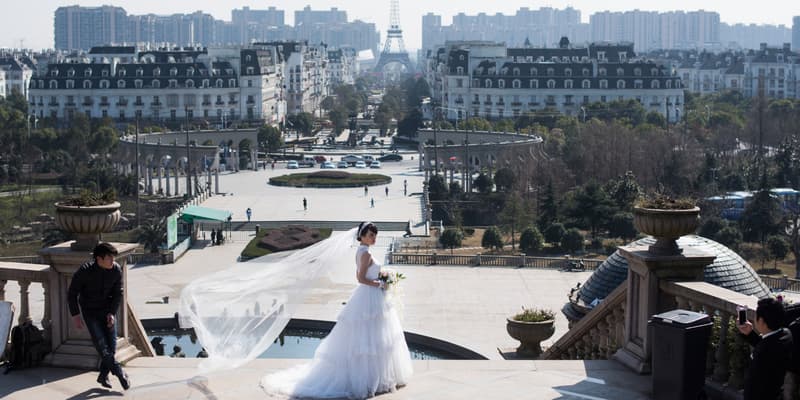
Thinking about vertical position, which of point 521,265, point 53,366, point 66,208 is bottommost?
point 521,265

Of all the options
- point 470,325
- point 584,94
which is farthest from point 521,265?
point 584,94

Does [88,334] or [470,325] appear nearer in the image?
[88,334]

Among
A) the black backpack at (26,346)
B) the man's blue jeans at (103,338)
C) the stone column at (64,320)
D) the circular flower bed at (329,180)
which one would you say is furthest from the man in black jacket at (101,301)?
the circular flower bed at (329,180)

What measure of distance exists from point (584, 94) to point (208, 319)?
106 metres

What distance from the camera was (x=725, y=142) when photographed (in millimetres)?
82062

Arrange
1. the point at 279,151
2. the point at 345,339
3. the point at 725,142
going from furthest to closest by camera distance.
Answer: the point at 279,151 < the point at 725,142 < the point at 345,339

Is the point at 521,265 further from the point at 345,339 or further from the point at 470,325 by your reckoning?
the point at 345,339

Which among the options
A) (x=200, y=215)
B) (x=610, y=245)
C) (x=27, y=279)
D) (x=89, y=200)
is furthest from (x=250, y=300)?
(x=200, y=215)

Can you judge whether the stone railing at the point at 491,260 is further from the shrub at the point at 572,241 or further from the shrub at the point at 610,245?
the shrub at the point at 610,245

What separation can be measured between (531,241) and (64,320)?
3574cm

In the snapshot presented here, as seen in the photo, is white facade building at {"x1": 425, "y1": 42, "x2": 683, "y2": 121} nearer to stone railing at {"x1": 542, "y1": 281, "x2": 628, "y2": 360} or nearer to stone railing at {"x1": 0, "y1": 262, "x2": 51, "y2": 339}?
stone railing at {"x1": 542, "y1": 281, "x2": 628, "y2": 360}

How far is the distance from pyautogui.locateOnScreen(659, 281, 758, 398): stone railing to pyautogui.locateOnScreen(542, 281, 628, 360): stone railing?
1635 mm

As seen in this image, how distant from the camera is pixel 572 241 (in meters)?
47.3

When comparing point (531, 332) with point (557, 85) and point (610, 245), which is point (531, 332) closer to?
point (610, 245)
